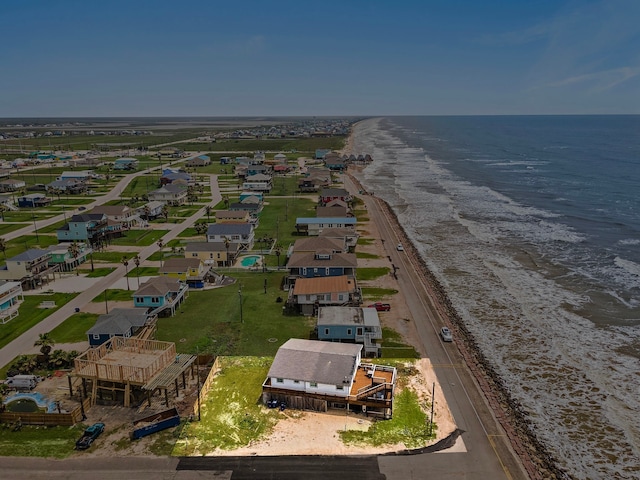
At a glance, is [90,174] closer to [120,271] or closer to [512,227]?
[120,271]

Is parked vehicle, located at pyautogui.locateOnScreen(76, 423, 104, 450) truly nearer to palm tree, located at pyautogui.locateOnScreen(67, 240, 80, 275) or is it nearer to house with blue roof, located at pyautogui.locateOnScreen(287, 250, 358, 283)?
house with blue roof, located at pyautogui.locateOnScreen(287, 250, 358, 283)

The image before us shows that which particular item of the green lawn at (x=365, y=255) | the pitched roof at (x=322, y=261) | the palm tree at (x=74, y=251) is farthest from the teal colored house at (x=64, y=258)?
the green lawn at (x=365, y=255)

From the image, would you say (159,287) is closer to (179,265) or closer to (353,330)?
(179,265)

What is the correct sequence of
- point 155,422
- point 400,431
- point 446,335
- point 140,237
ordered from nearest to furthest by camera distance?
point 400,431 < point 155,422 < point 446,335 < point 140,237

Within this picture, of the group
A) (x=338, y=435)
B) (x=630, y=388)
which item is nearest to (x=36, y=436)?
(x=338, y=435)

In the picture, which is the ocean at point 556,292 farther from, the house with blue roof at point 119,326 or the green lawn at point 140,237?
the green lawn at point 140,237

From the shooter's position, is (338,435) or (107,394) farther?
(107,394)

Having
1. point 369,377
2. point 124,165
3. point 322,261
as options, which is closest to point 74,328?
point 322,261

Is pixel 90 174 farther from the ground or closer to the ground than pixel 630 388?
farther from the ground
